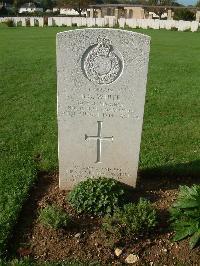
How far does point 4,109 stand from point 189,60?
9.55 meters

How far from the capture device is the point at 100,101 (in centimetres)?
498

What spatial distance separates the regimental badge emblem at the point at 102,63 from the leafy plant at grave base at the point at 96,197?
1177 mm

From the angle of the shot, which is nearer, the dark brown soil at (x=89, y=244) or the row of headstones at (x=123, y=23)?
the dark brown soil at (x=89, y=244)

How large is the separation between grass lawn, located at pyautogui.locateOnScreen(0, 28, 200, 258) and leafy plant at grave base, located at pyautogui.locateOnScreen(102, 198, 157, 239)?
1.07 metres

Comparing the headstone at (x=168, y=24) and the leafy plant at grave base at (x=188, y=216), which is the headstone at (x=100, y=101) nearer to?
the leafy plant at grave base at (x=188, y=216)

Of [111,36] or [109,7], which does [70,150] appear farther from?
[109,7]

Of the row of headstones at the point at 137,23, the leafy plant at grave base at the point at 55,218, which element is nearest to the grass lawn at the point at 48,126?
the leafy plant at grave base at the point at 55,218

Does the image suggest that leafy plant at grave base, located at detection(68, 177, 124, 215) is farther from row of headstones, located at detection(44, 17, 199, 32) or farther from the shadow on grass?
row of headstones, located at detection(44, 17, 199, 32)

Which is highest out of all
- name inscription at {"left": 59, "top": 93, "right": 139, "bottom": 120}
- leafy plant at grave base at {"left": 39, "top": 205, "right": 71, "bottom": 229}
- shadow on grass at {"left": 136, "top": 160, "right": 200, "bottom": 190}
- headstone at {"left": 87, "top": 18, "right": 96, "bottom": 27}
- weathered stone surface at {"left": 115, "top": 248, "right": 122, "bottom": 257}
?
name inscription at {"left": 59, "top": 93, "right": 139, "bottom": 120}

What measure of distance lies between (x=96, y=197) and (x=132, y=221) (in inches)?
21.5

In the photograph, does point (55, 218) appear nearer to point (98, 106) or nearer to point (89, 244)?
point (89, 244)

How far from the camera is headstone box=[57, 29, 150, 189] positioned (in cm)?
473

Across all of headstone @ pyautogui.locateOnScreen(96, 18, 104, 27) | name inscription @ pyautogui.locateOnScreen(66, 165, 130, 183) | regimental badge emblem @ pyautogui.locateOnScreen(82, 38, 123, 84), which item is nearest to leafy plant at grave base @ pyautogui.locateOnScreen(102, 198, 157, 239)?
name inscription @ pyautogui.locateOnScreen(66, 165, 130, 183)

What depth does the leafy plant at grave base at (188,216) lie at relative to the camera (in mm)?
4363
